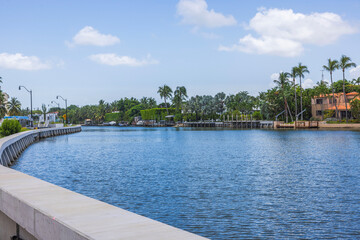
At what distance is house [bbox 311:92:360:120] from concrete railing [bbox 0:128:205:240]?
388ft

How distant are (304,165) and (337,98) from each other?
9631 cm

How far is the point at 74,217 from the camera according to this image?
20.2 ft

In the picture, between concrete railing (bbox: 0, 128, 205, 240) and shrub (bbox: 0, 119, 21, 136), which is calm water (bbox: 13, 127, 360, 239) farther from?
shrub (bbox: 0, 119, 21, 136)

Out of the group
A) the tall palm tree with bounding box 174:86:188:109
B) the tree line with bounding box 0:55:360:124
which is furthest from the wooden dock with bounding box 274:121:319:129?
the tall palm tree with bounding box 174:86:188:109

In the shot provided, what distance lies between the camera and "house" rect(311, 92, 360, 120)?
387 feet

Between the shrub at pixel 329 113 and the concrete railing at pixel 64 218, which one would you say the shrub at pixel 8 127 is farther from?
the shrub at pixel 329 113

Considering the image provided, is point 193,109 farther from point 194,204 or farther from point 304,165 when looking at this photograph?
point 194,204

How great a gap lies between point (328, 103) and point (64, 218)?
Answer: 409 ft

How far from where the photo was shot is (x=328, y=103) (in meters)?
121

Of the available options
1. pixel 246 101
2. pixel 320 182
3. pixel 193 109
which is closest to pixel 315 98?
pixel 246 101

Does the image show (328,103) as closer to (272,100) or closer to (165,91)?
(272,100)

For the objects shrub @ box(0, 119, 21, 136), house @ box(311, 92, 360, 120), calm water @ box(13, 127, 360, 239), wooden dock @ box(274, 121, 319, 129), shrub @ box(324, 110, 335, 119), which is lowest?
calm water @ box(13, 127, 360, 239)

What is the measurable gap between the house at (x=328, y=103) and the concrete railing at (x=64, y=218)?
11817 cm

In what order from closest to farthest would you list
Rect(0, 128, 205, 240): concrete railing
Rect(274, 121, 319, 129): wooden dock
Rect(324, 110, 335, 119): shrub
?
1. Rect(0, 128, 205, 240): concrete railing
2. Rect(274, 121, 319, 129): wooden dock
3. Rect(324, 110, 335, 119): shrub
